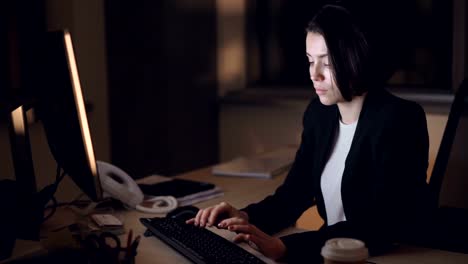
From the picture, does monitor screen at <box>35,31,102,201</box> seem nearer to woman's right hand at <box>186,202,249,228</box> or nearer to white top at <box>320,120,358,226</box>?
woman's right hand at <box>186,202,249,228</box>

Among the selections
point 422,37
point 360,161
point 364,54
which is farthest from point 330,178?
point 422,37

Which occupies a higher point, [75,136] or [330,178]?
[75,136]

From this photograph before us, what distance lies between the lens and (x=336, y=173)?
64.7 inches

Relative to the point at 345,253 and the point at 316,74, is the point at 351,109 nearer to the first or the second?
the point at 316,74

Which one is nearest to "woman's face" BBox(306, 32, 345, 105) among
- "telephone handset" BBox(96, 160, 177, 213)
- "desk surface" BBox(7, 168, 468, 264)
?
"desk surface" BBox(7, 168, 468, 264)

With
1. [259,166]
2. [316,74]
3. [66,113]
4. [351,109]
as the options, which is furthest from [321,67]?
[259,166]

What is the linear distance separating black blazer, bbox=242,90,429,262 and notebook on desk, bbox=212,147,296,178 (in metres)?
0.48

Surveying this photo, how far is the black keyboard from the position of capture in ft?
3.94

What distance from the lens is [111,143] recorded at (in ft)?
9.87

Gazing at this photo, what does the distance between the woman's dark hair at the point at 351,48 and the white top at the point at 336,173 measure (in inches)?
6.8

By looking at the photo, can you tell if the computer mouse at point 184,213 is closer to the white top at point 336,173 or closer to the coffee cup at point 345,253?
the white top at point 336,173

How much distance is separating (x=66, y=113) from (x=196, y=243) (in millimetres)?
401

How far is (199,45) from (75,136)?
1.96m

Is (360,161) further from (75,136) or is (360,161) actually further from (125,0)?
(125,0)
